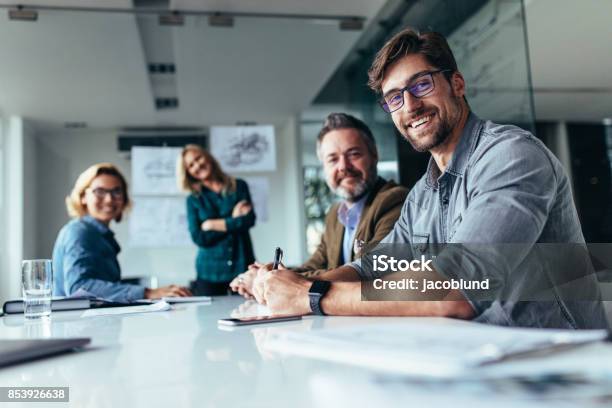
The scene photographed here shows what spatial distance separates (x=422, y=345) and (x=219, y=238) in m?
2.80

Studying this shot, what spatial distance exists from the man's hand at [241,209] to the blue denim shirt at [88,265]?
1.01 meters

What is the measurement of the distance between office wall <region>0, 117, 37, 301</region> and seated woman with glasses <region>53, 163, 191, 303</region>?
2385 mm

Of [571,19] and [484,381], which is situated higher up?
[571,19]

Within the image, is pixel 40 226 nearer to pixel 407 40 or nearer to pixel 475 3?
pixel 475 3

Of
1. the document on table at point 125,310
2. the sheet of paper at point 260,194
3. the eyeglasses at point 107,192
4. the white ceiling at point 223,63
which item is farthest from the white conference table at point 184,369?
the sheet of paper at point 260,194

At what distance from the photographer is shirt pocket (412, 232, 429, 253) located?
1.41 m

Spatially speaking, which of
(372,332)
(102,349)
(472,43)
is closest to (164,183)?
(472,43)

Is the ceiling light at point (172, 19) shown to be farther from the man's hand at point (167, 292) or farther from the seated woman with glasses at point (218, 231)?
the man's hand at point (167, 292)

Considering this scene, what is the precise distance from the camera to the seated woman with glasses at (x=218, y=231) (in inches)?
126

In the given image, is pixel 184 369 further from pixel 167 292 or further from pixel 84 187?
pixel 84 187

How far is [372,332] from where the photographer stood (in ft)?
2.03

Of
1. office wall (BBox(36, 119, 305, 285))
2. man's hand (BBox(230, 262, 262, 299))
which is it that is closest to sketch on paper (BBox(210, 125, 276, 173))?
office wall (BBox(36, 119, 305, 285))

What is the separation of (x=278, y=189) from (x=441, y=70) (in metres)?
2.80

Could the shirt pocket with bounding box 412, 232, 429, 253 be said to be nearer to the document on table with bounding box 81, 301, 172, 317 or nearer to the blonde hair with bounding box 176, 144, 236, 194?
the document on table with bounding box 81, 301, 172, 317
